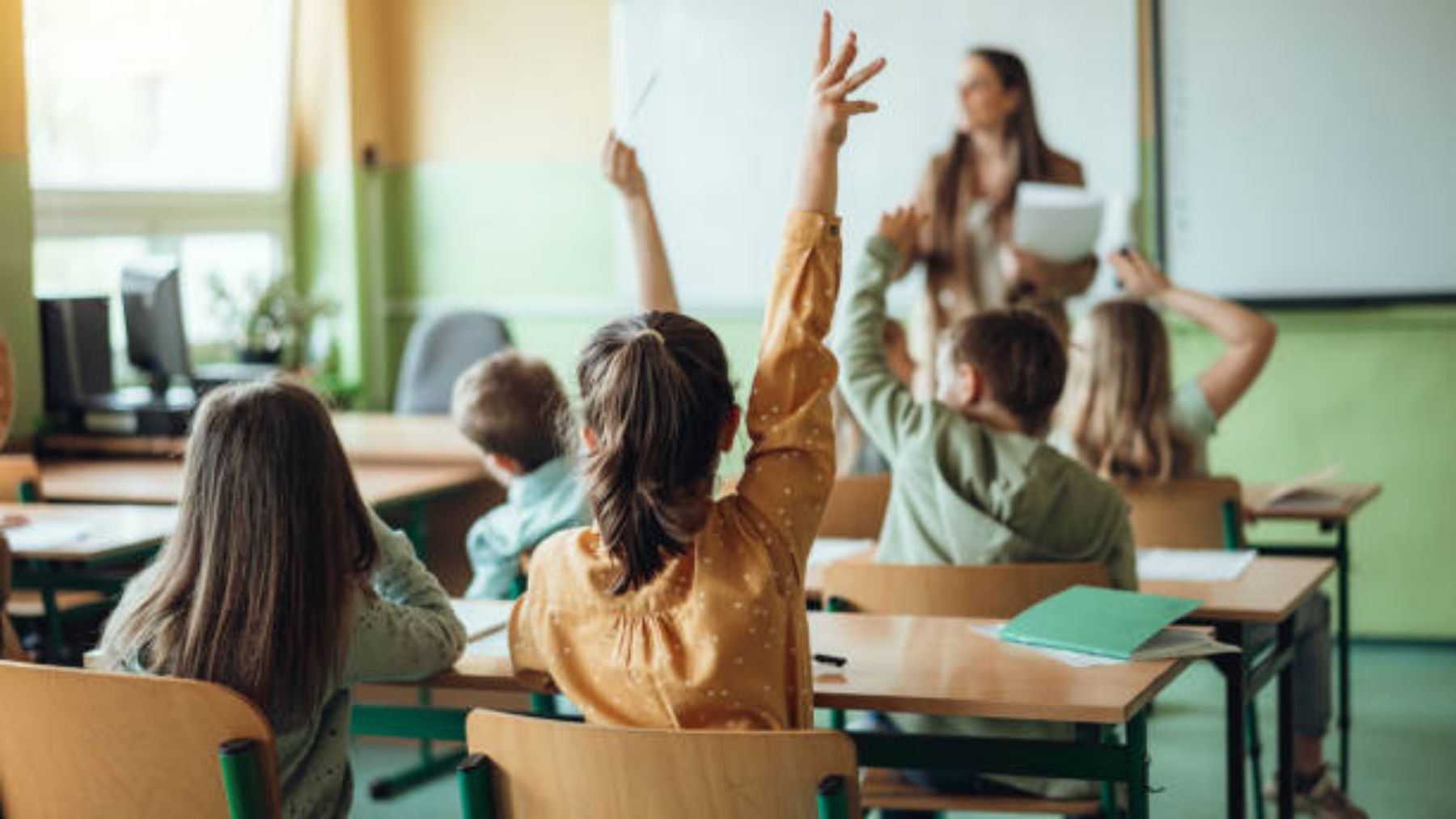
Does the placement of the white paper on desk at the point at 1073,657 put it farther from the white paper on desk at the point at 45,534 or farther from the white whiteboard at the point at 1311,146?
the white whiteboard at the point at 1311,146

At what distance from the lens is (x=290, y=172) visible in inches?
252

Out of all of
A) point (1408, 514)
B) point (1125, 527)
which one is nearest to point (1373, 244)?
point (1408, 514)

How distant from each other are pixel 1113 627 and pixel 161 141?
4614mm

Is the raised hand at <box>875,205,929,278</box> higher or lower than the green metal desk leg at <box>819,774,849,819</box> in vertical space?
higher

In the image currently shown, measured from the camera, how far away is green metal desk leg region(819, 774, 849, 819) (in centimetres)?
157

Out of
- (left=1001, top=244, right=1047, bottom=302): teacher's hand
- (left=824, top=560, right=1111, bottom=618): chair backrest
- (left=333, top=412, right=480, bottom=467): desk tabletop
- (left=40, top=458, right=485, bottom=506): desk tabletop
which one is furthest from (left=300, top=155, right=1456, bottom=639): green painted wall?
(left=824, top=560, right=1111, bottom=618): chair backrest

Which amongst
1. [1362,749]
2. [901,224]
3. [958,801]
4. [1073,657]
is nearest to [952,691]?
[1073,657]

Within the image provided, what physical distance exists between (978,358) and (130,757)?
134 centimetres

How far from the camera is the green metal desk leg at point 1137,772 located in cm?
203

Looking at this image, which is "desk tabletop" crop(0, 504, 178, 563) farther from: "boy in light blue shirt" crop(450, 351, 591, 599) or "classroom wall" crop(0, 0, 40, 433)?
"classroom wall" crop(0, 0, 40, 433)

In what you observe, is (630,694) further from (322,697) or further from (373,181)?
(373,181)

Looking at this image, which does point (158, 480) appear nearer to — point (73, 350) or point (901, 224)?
point (73, 350)

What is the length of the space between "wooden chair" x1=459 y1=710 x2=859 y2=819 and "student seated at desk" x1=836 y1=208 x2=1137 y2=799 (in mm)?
927

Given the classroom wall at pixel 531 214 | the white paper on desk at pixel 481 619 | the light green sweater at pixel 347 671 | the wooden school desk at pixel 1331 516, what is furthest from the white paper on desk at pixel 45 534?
the classroom wall at pixel 531 214
